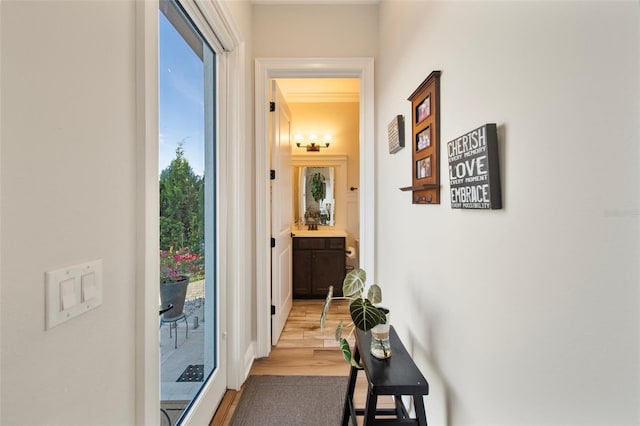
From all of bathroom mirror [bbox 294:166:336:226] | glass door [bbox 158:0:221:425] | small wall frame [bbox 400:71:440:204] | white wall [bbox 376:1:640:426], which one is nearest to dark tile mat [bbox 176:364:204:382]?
glass door [bbox 158:0:221:425]

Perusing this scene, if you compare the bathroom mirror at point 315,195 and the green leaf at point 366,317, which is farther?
the bathroom mirror at point 315,195

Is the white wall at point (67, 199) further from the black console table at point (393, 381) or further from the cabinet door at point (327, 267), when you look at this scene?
the cabinet door at point (327, 267)

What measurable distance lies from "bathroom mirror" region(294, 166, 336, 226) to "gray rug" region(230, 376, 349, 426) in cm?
244

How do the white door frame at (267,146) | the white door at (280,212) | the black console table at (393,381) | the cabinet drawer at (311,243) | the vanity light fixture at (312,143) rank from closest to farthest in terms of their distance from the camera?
the black console table at (393,381), the white door frame at (267,146), the white door at (280,212), the cabinet drawer at (311,243), the vanity light fixture at (312,143)

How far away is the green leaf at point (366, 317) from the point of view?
120 cm

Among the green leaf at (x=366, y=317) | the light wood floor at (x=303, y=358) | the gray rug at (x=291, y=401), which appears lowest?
the gray rug at (x=291, y=401)

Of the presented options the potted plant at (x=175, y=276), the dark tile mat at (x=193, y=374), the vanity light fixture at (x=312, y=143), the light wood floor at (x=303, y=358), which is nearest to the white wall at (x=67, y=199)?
the potted plant at (x=175, y=276)

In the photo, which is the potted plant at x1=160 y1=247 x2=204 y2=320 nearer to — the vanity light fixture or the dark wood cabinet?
the dark wood cabinet

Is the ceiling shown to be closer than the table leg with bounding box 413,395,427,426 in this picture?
No

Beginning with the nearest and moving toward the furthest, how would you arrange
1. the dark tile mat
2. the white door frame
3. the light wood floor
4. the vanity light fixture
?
the dark tile mat, the light wood floor, the white door frame, the vanity light fixture

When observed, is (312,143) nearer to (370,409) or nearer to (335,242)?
(335,242)

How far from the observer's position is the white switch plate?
603 millimetres

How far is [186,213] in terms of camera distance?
57.1 inches

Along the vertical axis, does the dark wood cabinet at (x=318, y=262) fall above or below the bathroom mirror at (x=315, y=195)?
below
